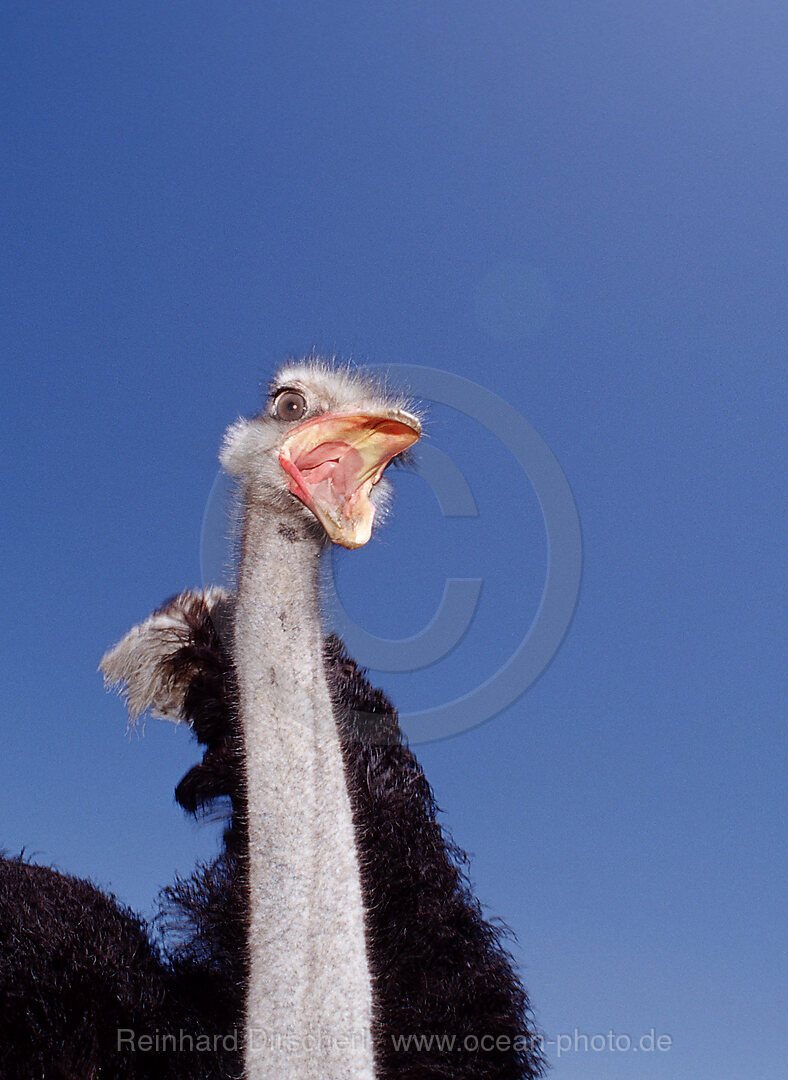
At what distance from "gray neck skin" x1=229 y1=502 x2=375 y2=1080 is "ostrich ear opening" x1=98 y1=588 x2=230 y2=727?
57cm

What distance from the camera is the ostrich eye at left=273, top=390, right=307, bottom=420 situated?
2502 mm

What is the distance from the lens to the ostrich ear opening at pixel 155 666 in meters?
2.86

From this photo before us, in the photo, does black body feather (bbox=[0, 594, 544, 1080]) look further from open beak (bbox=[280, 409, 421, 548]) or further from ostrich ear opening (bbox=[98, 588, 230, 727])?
open beak (bbox=[280, 409, 421, 548])

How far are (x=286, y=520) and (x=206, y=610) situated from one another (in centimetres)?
61

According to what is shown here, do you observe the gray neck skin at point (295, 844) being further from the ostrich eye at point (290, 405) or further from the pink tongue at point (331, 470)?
the ostrich eye at point (290, 405)

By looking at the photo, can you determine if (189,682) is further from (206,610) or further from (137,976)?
(137,976)

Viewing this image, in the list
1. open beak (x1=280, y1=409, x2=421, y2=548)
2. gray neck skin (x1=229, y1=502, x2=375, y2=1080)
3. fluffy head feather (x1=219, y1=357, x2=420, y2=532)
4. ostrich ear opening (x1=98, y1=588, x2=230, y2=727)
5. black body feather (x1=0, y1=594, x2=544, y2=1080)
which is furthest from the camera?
ostrich ear opening (x1=98, y1=588, x2=230, y2=727)

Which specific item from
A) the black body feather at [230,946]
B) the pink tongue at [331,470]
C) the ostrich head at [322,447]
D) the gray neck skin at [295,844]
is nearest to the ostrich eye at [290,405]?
the ostrich head at [322,447]

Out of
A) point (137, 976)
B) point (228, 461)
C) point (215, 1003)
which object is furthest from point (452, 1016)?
point (228, 461)

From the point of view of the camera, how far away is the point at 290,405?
8.24ft

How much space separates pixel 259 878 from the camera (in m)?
1.97

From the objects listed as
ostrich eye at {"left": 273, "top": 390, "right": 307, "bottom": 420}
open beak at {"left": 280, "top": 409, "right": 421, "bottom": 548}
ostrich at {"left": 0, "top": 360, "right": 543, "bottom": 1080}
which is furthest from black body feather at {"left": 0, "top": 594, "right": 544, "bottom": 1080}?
ostrich eye at {"left": 273, "top": 390, "right": 307, "bottom": 420}

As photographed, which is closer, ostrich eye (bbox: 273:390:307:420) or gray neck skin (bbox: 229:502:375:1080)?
gray neck skin (bbox: 229:502:375:1080)

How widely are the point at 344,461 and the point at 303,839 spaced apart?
88 cm
